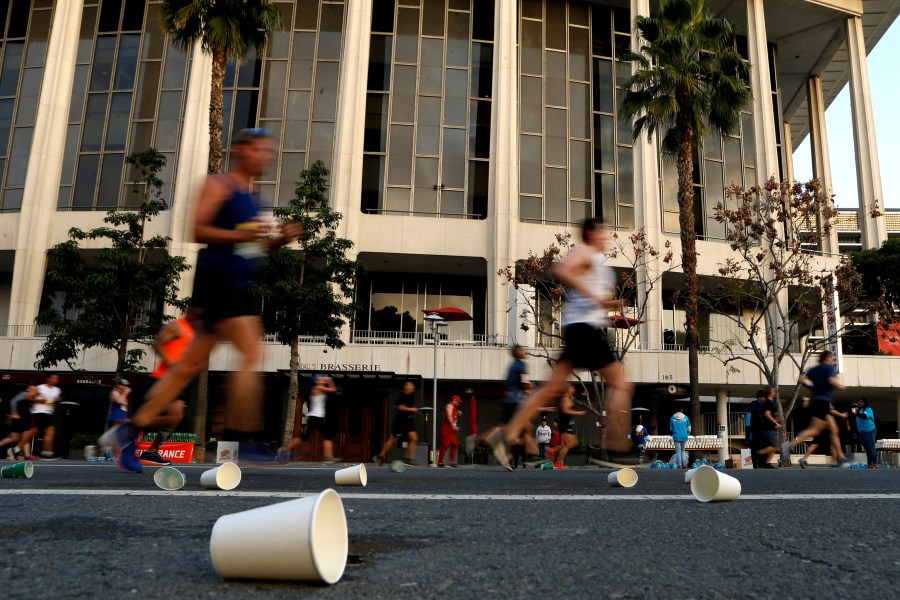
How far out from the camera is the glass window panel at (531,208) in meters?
33.8

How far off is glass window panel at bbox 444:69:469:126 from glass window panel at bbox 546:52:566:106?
4.22 meters

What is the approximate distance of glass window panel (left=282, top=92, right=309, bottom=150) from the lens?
3344 cm

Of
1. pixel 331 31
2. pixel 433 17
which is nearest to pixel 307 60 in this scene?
pixel 331 31

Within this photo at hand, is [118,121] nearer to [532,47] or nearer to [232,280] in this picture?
[532,47]

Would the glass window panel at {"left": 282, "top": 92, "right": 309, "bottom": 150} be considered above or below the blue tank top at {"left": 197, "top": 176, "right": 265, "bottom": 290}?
above

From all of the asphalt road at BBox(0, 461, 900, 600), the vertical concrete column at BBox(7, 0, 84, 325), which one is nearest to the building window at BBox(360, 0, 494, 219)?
the vertical concrete column at BBox(7, 0, 84, 325)

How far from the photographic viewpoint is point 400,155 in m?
34.0

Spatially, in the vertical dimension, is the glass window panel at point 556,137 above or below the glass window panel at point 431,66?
below

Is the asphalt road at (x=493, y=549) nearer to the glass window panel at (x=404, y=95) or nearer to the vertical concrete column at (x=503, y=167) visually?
the vertical concrete column at (x=503, y=167)

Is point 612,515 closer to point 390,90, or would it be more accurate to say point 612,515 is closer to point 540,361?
point 540,361

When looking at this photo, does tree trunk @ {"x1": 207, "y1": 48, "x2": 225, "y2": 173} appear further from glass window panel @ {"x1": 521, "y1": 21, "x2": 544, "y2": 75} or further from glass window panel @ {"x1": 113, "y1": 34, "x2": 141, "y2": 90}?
glass window panel @ {"x1": 521, "y1": 21, "x2": 544, "y2": 75}

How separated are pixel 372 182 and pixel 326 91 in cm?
480

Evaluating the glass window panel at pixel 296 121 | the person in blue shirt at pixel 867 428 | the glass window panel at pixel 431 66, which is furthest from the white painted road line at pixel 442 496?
the glass window panel at pixel 431 66

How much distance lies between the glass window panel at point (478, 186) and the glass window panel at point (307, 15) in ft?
33.9
